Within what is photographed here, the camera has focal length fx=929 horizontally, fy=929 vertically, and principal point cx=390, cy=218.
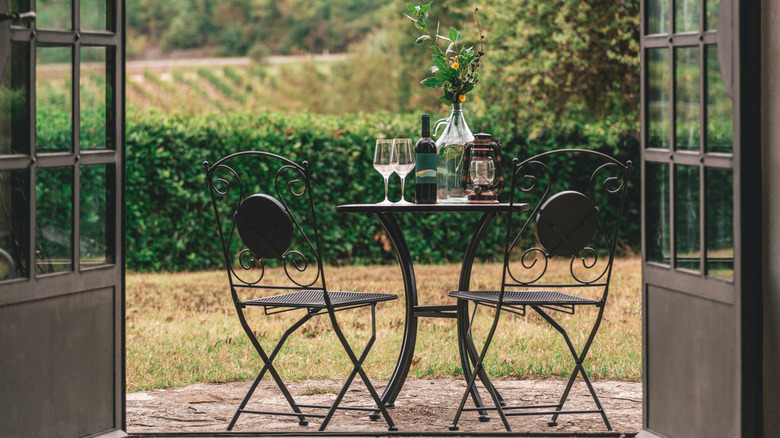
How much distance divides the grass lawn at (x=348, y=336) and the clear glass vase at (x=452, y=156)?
124 centimetres

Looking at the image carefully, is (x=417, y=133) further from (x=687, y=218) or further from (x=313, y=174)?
(x=687, y=218)

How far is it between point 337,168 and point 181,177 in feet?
5.13

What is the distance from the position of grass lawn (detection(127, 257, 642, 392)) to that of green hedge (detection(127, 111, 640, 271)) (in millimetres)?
557

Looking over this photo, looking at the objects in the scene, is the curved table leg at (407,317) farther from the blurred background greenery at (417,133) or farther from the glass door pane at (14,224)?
the blurred background greenery at (417,133)

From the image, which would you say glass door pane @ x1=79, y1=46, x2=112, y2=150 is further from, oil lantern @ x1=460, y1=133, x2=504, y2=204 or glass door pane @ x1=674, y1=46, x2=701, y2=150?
glass door pane @ x1=674, y1=46, x2=701, y2=150

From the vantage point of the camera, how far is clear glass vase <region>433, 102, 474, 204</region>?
14.1 feet

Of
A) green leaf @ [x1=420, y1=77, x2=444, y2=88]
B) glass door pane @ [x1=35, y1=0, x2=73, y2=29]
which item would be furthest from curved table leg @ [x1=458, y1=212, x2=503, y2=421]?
glass door pane @ [x1=35, y1=0, x2=73, y2=29]

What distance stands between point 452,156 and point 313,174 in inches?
204

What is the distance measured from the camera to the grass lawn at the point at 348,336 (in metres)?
5.19

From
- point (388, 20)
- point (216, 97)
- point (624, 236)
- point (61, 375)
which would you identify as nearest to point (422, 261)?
point (624, 236)

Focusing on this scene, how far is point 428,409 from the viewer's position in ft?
14.1

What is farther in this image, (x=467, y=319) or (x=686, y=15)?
(x=467, y=319)

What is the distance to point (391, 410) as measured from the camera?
14.1 feet

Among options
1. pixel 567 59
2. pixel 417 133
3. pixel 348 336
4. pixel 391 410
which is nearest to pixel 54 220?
pixel 391 410
